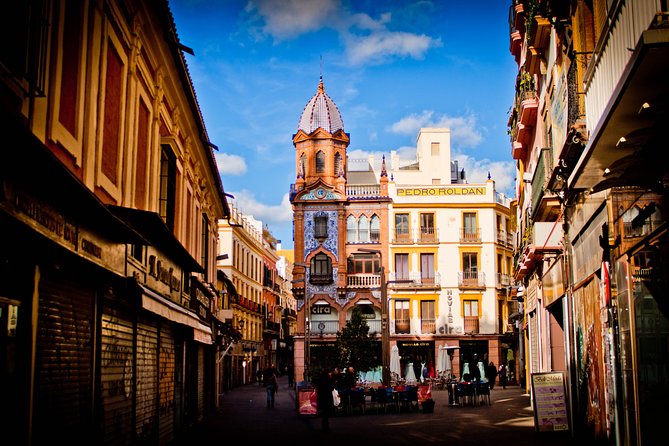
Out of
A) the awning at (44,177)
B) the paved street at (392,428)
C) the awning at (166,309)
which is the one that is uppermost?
the awning at (44,177)

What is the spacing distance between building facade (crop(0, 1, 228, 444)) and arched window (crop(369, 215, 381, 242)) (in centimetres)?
3793

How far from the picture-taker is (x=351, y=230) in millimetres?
58688

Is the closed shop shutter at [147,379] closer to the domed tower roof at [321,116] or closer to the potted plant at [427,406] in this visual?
the potted plant at [427,406]

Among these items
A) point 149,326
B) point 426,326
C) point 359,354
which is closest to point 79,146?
point 149,326

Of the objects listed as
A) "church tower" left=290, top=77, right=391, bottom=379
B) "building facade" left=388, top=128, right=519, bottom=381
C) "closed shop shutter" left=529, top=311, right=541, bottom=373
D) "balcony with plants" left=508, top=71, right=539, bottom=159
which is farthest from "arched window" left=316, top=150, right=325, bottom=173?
"closed shop shutter" left=529, top=311, right=541, bottom=373

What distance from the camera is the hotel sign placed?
5847 cm

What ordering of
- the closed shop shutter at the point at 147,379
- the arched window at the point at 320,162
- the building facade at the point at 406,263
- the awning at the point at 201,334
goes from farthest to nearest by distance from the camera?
1. the arched window at the point at 320,162
2. the building facade at the point at 406,263
3. the awning at the point at 201,334
4. the closed shop shutter at the point at 147,379

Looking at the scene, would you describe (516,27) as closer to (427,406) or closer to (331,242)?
(427,406)

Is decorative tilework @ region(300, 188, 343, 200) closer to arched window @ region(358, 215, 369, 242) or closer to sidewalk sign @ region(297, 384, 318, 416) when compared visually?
arched window @ region(358, 215, 369, 242)

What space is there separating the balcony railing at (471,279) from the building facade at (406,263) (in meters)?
0.07

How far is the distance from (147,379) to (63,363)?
6178 millimetres

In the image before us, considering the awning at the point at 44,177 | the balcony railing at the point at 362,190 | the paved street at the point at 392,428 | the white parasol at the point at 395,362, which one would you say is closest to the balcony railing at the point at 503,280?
the white parasol at the point at 395,362

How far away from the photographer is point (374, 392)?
2856 cm

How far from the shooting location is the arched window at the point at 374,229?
58.3 metres
